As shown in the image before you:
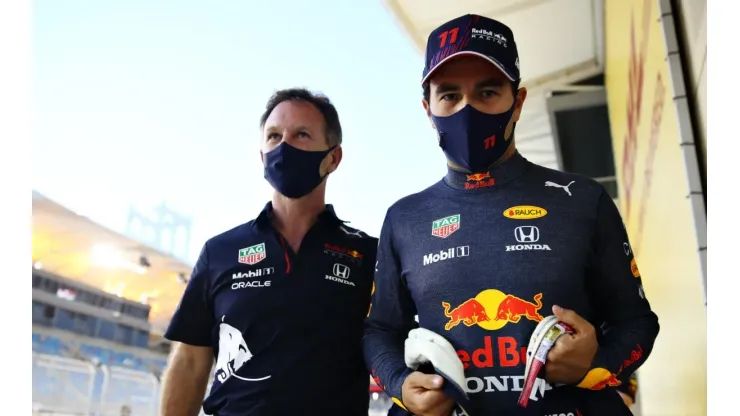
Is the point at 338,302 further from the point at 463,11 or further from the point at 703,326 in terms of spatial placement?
the point at 463,11

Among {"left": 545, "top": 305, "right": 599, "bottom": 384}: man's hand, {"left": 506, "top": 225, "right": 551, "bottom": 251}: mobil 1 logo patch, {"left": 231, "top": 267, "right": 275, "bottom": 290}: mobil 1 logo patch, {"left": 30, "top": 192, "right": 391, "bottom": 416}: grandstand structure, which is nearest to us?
{"left": 545, "top": 305, "right": 599, "bottom": 384}: man's hand

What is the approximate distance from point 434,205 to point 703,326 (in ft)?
3.28

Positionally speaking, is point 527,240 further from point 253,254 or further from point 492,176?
point 253,254

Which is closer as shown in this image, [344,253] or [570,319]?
[570,319]

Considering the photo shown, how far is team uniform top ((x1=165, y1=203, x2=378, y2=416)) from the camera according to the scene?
159 centimetres

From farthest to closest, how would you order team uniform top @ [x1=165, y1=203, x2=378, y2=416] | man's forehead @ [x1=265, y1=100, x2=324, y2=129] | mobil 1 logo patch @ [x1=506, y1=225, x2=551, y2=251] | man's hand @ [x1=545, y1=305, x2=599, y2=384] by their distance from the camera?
man's forehead @ [x1=265, y1=100, x2=324, y2=129], team uniform top @ [x1=165, y1=203, x2=378, y2=416], mobil 1 logo patch @ [x1=506, y1=225, x2=551, y2=251], man's hand @ [x1=545, y1=305, x2=599, y2=384]

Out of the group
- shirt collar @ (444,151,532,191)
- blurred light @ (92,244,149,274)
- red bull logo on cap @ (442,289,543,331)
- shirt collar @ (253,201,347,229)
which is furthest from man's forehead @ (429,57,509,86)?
blurred light @ (92,244,149,274)

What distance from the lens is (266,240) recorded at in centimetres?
180

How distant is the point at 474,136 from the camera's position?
126cm

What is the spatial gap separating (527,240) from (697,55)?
935 mm

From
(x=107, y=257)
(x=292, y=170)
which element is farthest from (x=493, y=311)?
(x=107, y=257)

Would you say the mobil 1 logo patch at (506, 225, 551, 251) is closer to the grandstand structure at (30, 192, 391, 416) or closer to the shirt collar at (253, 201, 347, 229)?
the shirt collar at (253, 201, 347, 229)

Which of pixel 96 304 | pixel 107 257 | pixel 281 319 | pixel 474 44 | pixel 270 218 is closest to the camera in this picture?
pixel 474 44
